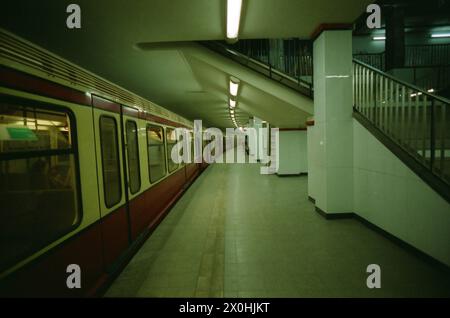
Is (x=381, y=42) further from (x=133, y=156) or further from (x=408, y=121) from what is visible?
(x=133, y=156)

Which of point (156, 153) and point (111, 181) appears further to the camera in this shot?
point (156, 153)

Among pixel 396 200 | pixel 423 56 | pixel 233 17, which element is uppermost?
pixel 423 56

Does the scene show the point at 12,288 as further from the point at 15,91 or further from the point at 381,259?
the point at 381,259

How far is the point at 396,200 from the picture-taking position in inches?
152

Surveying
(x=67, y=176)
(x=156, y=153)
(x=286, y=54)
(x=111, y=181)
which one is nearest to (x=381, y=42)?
(x=286, y=54)

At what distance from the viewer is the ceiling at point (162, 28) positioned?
13.7 feet

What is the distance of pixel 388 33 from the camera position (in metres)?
8.09

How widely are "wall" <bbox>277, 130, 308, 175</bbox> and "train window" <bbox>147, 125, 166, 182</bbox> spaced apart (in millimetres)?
6129

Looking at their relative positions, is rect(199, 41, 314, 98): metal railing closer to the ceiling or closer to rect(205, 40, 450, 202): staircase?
rect(205, 40, 450, 202): staircase

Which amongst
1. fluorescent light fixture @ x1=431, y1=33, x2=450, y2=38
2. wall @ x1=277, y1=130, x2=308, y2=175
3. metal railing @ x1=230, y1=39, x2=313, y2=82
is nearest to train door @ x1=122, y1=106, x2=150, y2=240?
metal railing @ x1=230, y1=39, x2=313, y2=82

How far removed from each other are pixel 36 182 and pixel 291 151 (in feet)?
29.3

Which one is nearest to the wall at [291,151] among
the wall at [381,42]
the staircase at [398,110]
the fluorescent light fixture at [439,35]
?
the staircase at [398,110]

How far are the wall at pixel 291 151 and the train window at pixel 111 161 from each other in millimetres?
8140
